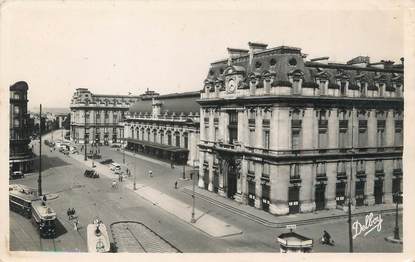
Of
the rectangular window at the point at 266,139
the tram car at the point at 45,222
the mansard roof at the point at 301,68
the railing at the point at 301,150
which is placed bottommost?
the tram car at the point at 45,222

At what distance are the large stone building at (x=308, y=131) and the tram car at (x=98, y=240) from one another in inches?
700

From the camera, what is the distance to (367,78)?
4444 cm

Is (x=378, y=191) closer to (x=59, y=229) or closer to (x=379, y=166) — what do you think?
(x=379, y=166)

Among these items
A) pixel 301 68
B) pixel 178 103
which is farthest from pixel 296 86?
pixel 178 103

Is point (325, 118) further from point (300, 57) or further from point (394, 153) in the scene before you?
point (394, 153)

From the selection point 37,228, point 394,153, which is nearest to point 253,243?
point 37,228

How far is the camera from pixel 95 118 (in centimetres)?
11569

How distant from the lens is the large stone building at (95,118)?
375ft

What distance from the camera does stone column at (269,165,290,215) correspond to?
4084cm

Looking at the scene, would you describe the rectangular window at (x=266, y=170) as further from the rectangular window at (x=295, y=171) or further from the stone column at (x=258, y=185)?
the rectangular window at (x=295, y=171)

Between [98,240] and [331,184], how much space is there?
24.9 metres

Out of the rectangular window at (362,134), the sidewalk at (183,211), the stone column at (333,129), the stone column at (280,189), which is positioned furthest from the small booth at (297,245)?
the rectangular window at (362,134)

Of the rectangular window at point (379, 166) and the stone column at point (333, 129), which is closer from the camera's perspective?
the stone column at point (333, 129)

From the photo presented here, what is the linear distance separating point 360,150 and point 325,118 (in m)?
5.62
